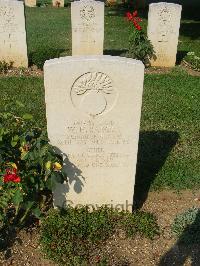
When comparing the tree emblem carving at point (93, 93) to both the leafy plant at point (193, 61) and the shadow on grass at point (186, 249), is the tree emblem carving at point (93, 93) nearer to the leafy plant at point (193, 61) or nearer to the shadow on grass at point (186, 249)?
the shadow on grass at point (186, 249)

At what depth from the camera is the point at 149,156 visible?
21.2 ft

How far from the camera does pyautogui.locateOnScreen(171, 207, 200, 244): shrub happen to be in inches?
187

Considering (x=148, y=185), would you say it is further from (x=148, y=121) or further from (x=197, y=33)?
(x=197, y=33)

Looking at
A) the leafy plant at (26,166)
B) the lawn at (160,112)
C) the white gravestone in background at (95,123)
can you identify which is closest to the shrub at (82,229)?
Answer: the white gravestone in background at (95,123)

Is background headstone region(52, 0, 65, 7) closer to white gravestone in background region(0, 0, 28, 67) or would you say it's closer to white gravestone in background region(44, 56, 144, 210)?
white gravestone in background region(0, 0, 28, 67)

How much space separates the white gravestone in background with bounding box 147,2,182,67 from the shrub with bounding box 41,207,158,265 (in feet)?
22.5

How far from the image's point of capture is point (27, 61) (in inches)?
422

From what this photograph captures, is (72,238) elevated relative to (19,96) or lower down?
lower down

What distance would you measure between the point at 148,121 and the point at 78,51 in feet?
14.6

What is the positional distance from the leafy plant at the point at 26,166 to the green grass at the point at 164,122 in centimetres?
162

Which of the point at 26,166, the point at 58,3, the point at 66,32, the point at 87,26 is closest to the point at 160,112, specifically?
the point at 87,26

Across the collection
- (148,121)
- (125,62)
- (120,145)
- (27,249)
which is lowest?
(27,249)

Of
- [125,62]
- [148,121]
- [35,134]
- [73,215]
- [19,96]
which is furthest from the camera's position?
[19,96]

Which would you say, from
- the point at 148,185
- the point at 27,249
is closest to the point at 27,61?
the point at 148,185
